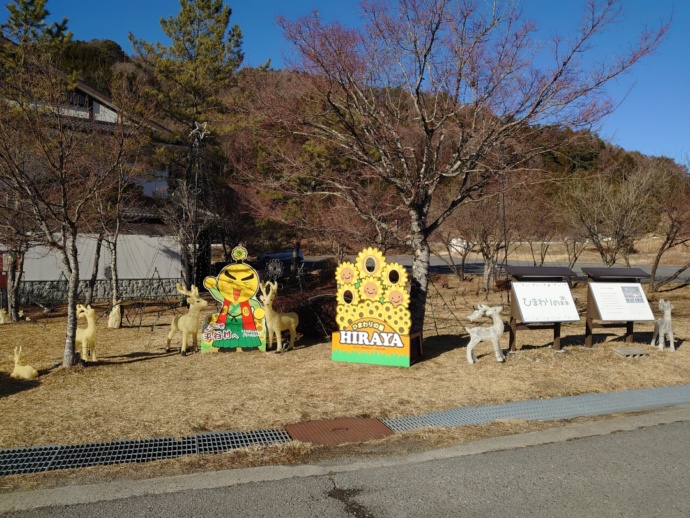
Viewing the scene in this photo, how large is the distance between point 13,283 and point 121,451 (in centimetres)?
1246

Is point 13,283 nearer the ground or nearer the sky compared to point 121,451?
nearer the sky

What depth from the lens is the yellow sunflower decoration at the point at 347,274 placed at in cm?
949

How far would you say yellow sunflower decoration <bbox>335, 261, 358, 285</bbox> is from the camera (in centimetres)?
949

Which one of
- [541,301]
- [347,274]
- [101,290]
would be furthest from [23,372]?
[101,290]

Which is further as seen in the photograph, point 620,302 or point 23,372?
point 620,302

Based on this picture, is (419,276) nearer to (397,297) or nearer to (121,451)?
(397,297)

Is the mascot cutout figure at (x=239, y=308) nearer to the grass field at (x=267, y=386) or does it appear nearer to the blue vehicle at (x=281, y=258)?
the grass field at (x=267, y=386)

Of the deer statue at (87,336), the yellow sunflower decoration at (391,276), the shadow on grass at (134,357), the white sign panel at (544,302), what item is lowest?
the shadow on grass at (134,357)

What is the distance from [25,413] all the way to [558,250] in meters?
42.2

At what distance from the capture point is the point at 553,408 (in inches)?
272

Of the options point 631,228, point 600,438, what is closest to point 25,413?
point 600,438

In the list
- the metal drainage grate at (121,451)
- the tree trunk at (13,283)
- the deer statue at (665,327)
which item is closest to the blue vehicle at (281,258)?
the tree trunk at (13,283)

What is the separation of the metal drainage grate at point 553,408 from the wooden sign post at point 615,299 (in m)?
2.32

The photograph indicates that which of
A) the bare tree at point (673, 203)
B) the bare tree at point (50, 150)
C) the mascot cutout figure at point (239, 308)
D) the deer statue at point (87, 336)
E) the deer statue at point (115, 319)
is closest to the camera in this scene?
the bare tree at point (50, 150)
